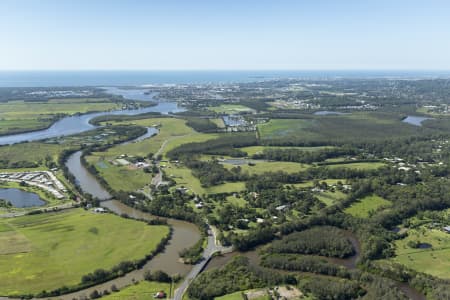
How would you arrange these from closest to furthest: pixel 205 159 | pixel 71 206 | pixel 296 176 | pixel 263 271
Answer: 1. pixel 263 271
2. pixel 71 206
3. pixel 296 176
4. pixel 205 159

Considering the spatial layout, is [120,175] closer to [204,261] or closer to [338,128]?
[204,261]

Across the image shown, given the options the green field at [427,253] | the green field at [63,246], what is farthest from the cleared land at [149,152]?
the green field at [427,253]

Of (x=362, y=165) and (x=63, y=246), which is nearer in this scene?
(x=63, y=246)

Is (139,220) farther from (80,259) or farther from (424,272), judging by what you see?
(424,272)

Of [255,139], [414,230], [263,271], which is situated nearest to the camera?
[263,271]

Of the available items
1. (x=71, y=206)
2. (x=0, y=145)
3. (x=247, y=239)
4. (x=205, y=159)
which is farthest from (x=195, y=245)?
(x=0, y=145)

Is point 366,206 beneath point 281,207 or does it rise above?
beneath

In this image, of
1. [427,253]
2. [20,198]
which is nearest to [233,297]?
[427,253]

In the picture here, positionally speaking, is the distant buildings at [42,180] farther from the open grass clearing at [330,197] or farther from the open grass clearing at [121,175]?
the open grass clearing at [330,197]
